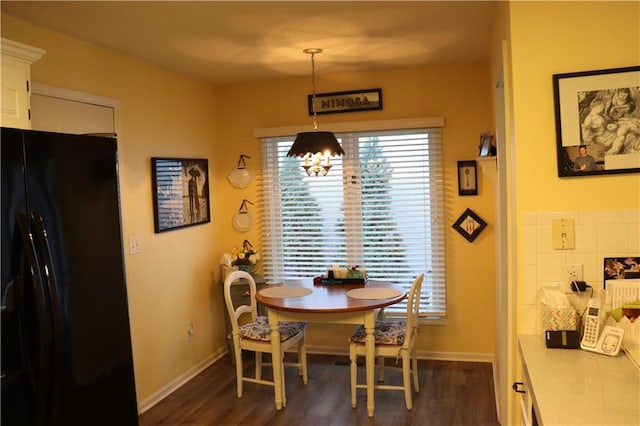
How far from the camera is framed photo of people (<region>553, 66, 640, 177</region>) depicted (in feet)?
6.81

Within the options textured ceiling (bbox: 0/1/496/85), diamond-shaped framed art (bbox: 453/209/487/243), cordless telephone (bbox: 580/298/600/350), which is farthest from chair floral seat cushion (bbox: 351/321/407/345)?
textured ceiling (bbox: 0/1/496/85)

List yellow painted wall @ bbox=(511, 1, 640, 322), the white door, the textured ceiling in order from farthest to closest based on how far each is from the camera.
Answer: the white door, the textured ceiling, yellow painted wall @ bbox=(511, 1, 640, 322)

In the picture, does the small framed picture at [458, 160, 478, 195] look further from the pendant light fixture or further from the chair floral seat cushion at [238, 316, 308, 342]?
the chair floral seat cushion at [238, 316, 308, 342]

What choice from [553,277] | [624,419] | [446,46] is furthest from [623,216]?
[446,46]

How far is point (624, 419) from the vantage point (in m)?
1.45

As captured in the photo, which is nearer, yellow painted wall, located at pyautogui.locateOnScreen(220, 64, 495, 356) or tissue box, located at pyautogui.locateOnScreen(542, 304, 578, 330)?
tissue box, located at pyautogui.locateOnScreen(542, 304, 578, 330)

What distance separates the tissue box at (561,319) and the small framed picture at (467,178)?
226 centimetres

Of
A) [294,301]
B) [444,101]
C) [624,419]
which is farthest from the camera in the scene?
[444,101]

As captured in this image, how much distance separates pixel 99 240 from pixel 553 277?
1888 millimetres

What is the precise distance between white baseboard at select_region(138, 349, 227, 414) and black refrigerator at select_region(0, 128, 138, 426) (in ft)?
4.46

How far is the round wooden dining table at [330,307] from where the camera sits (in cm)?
340

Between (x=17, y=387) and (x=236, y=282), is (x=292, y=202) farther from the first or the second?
(x=17, y=387)

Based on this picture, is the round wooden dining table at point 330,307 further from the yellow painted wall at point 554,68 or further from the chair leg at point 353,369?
the yellow painted wall at point 554,68

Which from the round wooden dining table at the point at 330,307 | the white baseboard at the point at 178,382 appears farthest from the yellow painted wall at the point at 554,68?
the white baseboard at the point at 178,382
